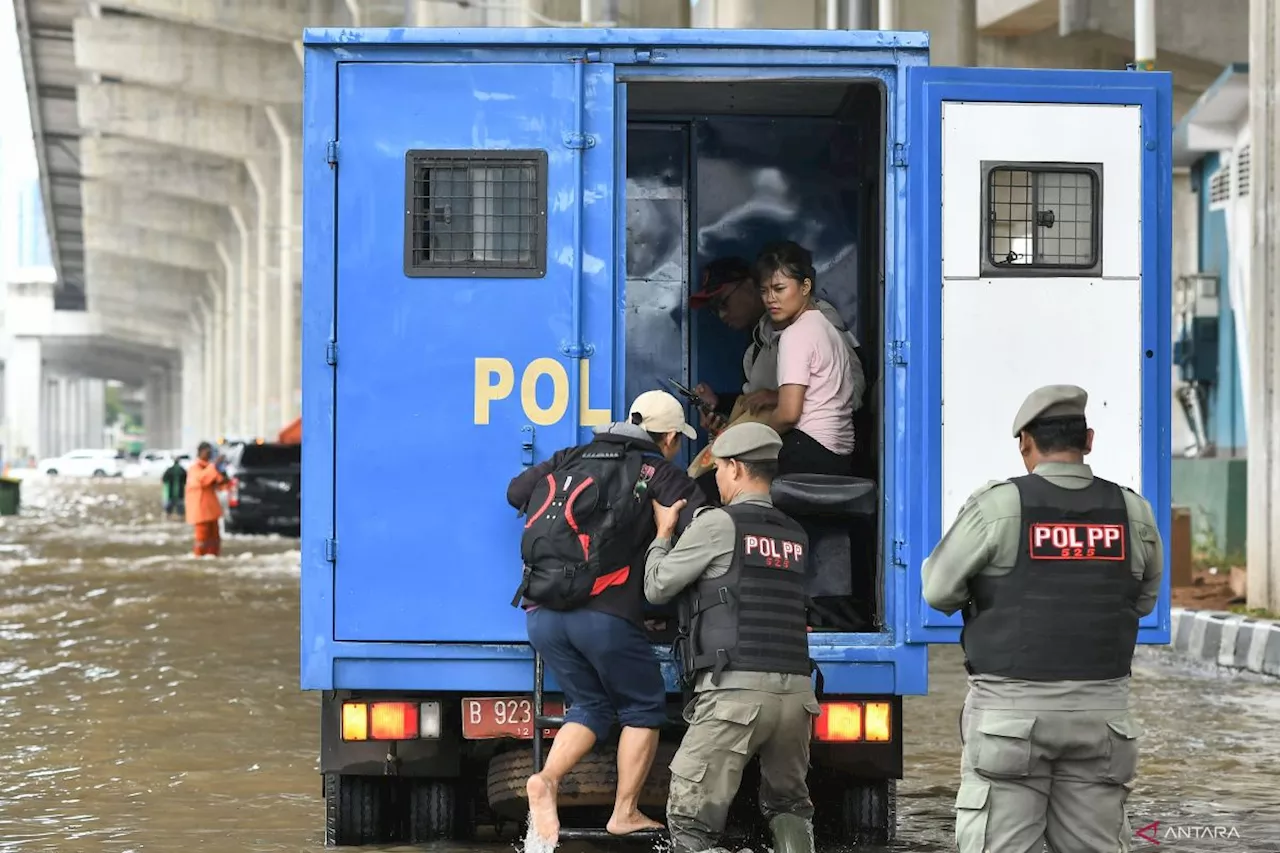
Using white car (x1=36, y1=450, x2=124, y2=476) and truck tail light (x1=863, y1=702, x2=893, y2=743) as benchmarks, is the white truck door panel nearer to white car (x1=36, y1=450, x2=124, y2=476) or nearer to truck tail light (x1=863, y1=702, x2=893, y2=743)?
truck tail light (x1=863, y1=702, x2=893, y2=743)

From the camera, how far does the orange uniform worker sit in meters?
26.6

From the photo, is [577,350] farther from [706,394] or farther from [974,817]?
[974,817]

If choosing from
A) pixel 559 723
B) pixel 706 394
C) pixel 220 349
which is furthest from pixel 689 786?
pixel 220 349

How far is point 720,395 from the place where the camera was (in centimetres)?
1002

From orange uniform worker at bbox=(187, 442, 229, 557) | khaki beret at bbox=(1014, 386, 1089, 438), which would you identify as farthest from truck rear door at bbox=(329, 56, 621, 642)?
orange uniform worker at bbox=(187, 442, 229, 557)

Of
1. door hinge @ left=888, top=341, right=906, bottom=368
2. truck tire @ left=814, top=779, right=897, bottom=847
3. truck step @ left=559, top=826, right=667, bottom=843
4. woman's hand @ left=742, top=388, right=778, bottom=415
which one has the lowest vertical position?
truck tire @ left=814, top=779, right=897, bottom=847

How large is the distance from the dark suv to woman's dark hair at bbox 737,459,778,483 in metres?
27.3

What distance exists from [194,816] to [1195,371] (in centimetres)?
1792

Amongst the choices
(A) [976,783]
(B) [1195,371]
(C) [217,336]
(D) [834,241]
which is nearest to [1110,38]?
(B) [1195,371]

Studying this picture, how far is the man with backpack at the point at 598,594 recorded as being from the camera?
6715 millimetres

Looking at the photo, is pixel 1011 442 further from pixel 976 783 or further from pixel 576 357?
pixel 976 783

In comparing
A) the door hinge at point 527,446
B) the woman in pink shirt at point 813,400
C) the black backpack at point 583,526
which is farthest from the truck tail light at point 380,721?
the woman in pink shirt at point 813,400

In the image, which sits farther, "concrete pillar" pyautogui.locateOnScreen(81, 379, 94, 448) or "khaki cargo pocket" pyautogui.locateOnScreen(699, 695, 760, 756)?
"concrete pillar" pyautogui.locateOnScreen(81, 379, 94, 448)

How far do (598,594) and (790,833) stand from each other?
1.00 metres
